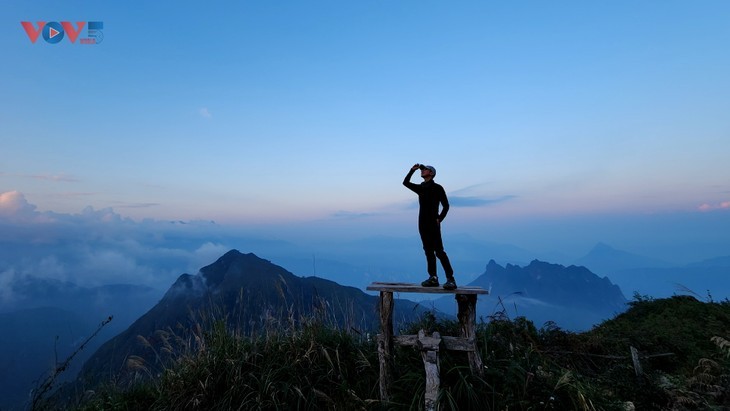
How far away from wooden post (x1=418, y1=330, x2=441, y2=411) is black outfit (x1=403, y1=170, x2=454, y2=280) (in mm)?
1490

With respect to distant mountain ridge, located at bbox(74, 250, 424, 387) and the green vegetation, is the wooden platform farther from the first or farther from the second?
distant mountain ridge, located at bbox(74, 250, 424, 387)

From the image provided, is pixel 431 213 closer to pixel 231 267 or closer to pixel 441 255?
pixel 441 255

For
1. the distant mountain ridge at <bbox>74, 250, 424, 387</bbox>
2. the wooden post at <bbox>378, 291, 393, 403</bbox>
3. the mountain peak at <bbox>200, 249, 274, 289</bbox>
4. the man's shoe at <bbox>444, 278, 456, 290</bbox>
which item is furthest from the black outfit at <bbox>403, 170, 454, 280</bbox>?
the mountain peak at <bbox>200, 249, 274, 289</bbox>

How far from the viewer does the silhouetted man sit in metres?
6.70

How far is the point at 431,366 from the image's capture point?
5.26 m

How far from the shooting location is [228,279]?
16838 cm

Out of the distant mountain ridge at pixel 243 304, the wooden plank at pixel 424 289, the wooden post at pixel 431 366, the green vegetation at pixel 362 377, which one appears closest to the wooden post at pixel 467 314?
the wooden plank at pixel 424 289

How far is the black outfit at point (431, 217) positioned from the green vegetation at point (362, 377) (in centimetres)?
167

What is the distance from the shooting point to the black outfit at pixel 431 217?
22.0ft

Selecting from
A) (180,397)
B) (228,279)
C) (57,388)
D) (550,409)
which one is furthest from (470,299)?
(228,279)

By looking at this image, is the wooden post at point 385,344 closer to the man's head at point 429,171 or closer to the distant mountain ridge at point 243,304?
the distant mountain ridge at point 243,304

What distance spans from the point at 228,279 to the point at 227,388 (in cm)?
17600

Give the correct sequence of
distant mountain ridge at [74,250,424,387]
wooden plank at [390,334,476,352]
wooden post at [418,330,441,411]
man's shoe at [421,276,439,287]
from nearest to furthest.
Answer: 1. wooden post at [418,330,441,411]
2. wooden plank at [390,334,476,352]
3. man's shoe at [421,276,439,287]
4. distant mountain ridge at [74,250,424,387]

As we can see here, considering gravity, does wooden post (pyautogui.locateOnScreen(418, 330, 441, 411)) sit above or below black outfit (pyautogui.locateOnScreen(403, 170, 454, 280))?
below
